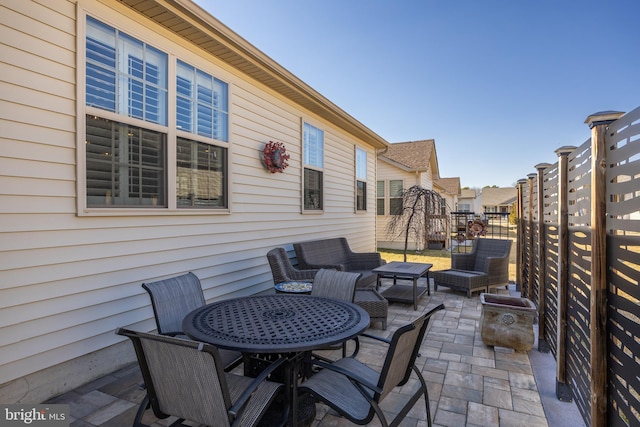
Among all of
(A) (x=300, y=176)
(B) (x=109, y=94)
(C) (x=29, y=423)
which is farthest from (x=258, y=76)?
(C) (x=29, y=423)

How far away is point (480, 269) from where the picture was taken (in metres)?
6.38

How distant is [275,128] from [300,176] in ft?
3.42

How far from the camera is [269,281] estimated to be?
5.17 meters

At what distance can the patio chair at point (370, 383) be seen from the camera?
1697 millimetres

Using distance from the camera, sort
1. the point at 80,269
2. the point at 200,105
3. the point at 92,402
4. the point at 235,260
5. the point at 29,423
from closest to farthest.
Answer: the point at 29,423 → the point at 92,402 → the point at 80,269 → the point at 200,105 → the point at 235,260

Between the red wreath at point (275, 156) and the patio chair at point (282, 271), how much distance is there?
130 centimetres

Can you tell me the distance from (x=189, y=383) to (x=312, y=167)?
5293 millimetres

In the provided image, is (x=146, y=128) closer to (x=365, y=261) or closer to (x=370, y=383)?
(x=370, y=383)

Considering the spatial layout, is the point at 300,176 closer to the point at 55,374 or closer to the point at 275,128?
the point at 275,128

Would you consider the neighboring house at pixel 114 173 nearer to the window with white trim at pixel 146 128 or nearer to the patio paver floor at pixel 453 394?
the window with white trim at pixel 146 128

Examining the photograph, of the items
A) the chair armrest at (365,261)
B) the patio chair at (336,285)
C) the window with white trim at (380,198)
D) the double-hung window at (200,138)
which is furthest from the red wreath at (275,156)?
the window with white trim at (380,198)

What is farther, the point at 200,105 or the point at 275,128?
the point at 275,128

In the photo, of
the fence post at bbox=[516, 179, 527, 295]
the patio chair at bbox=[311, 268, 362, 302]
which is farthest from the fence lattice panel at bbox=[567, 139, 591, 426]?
the fence post at bbox=[516, 179, 527, 295]

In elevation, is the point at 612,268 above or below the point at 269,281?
above
